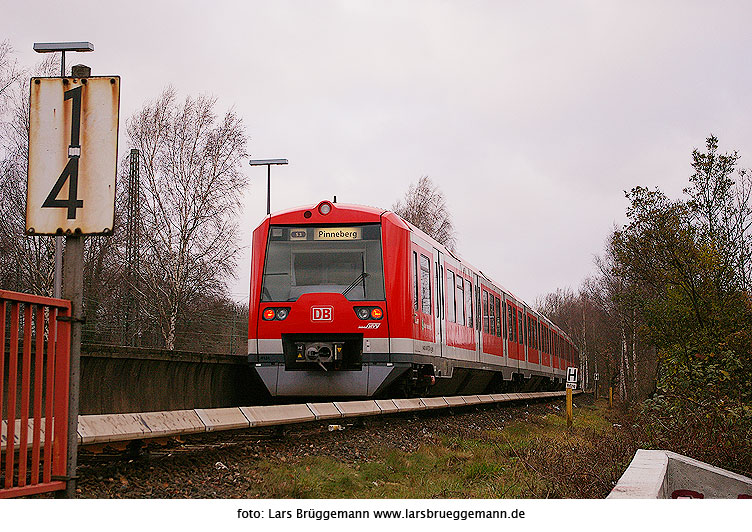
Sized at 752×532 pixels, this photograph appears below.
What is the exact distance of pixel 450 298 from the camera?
1512cm

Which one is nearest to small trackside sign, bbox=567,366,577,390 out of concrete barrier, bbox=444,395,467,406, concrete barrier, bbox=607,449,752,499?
concrete barrier, bbox=444,395,467,406

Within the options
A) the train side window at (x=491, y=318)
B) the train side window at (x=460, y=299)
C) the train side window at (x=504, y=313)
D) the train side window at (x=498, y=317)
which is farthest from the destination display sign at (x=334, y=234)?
the train side window at (x=504, y=313)

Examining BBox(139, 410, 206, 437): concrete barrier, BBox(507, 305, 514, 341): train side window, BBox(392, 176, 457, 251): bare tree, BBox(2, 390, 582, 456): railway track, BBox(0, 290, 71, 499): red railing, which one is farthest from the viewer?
BBox(392, 176, 457, 251): bare tree

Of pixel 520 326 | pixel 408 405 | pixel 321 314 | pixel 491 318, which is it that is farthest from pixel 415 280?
pixel 520 326

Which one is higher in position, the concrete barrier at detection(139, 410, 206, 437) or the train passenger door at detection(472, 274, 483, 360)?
the train passenger door at detection(472, 274, 483, 360)

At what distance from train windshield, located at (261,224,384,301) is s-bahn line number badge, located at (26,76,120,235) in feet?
24.3

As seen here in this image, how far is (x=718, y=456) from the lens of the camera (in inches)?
275

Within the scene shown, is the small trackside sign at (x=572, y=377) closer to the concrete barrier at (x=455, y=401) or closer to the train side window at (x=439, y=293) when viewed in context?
the concrete barrier at (x=455, y=401)

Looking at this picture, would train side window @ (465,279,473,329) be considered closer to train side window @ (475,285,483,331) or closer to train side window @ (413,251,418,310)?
train side window @ (475,285,483,331)

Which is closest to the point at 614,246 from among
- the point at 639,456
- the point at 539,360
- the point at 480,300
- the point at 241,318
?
the point at 480,300

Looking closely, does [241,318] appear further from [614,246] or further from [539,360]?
[539,360]

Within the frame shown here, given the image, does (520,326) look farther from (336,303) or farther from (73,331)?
(73,331)

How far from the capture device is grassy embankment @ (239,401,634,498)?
579 centimetres

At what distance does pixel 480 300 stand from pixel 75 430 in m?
14.8
